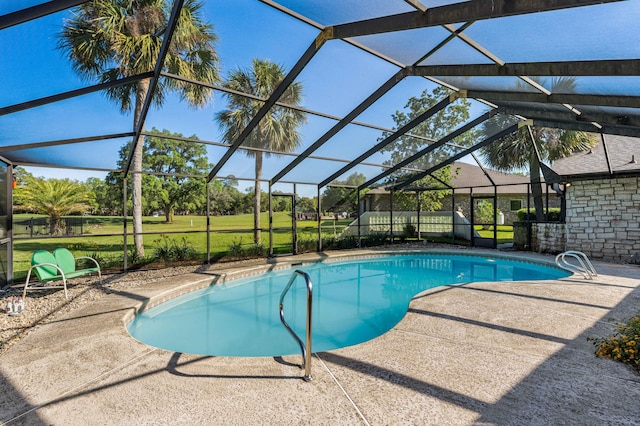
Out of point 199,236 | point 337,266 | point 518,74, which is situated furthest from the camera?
point 199,236

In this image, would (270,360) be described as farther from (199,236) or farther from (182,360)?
(199,236)

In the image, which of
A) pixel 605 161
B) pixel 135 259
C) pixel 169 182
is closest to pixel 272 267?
pixel 135 259

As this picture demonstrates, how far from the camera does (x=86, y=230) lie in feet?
53.9

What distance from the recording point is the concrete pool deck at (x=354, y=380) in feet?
7.06

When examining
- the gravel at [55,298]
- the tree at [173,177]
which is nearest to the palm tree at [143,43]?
the gravel at [55,298]

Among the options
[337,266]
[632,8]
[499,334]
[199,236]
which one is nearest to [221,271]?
[337,266]

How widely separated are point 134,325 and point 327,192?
30.0 ft

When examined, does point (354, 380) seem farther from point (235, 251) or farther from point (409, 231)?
point (409, 231)

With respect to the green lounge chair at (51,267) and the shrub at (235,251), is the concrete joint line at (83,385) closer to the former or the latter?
the green lounge chair at (51,267)

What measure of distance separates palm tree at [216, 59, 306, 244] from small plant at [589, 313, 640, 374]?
216 inches

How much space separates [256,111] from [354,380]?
560 cm

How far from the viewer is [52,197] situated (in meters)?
15.0

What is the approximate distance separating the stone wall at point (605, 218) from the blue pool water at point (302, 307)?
6.06ft

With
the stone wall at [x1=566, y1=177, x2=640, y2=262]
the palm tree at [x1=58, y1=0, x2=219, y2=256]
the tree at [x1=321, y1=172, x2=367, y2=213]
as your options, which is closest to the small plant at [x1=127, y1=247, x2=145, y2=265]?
the palm tree at [x1=58, y1=0, x2=219, y2=256]
